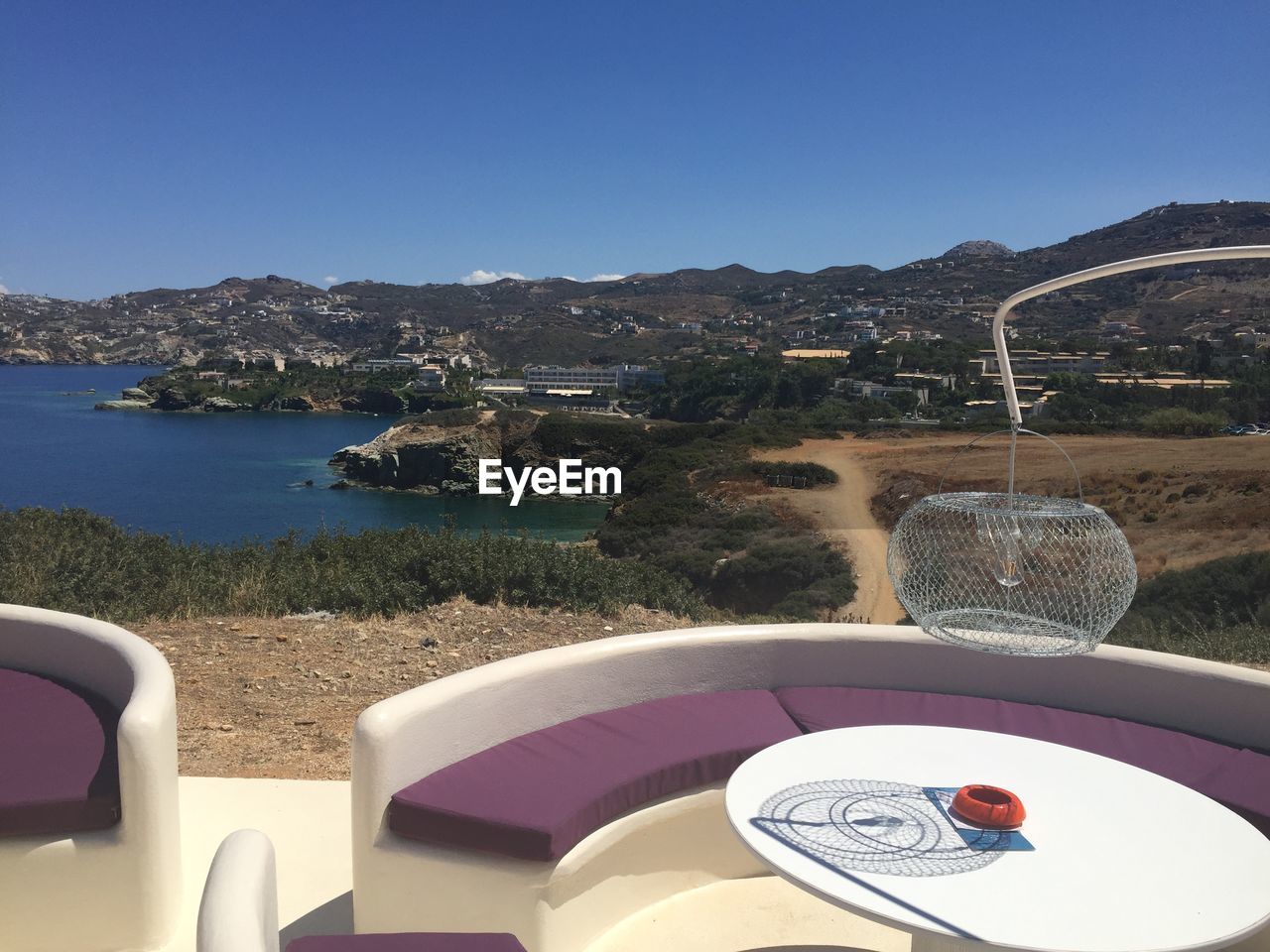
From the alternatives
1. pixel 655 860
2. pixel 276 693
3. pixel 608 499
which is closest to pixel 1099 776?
pixel 655 860

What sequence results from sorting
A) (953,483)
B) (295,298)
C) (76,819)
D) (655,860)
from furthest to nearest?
(295,298) < (953,483) < (655,860) < (76,819)

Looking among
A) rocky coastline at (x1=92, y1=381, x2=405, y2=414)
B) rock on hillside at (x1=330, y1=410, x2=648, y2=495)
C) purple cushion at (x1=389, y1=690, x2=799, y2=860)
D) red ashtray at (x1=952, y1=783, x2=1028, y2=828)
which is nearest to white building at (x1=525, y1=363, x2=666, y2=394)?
rock on hillside at (x1=330, y1=410, x2=648, y2=495)

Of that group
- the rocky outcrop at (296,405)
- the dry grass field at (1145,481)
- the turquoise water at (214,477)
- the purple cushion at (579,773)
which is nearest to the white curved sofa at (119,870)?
the purple cushion at (579,773)

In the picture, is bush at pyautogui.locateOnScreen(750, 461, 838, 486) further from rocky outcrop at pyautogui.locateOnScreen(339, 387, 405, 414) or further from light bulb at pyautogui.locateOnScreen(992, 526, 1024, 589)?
rocky outcrop at pyautogui.locateOnScreen(339, 387, 405, 414)

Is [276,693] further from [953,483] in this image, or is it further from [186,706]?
[953,483]

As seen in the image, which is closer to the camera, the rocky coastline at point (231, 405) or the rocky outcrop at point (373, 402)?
the rocky outcrop at point (373, 402)

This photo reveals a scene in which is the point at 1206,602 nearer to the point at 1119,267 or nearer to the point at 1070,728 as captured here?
the point at 1070,728

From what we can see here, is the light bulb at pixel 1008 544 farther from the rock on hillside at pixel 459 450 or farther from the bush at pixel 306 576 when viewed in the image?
the rock on hillside at pixel 459 450
